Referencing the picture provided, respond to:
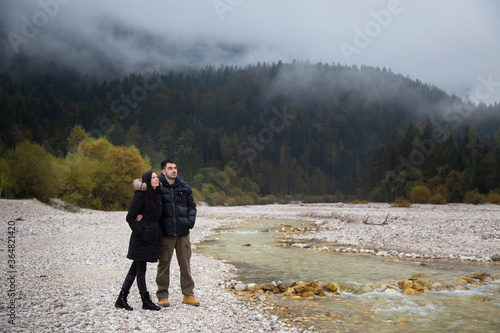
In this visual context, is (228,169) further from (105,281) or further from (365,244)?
(105,281)

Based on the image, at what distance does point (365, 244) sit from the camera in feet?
66.8

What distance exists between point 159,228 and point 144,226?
308 millimetres

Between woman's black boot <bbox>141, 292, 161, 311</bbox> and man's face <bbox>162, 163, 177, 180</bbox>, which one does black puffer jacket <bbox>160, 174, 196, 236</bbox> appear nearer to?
man's face <bbox>162, 163, 177, 180</bbox>

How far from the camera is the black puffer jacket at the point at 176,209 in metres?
7.21

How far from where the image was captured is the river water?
7.89m

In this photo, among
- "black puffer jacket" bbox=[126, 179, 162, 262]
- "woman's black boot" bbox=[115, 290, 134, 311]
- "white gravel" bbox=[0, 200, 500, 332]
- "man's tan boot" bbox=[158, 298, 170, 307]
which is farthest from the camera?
"man's tan boot" bbox=[158, 298, 170, 307]

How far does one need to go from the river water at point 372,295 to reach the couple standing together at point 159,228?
2865 mm

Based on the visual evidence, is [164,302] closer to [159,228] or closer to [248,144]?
[159,228]

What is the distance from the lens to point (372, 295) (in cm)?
1027

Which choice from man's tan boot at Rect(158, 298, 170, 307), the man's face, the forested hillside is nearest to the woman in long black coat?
the man's face

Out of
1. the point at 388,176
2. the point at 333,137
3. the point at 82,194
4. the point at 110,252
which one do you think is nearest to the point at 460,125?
the point at 333,137

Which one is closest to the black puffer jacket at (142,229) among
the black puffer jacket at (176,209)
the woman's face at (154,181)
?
the woman's face at (154,181)

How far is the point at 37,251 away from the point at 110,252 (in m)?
2.99

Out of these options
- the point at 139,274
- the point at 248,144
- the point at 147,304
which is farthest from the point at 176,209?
the point at 248,144
